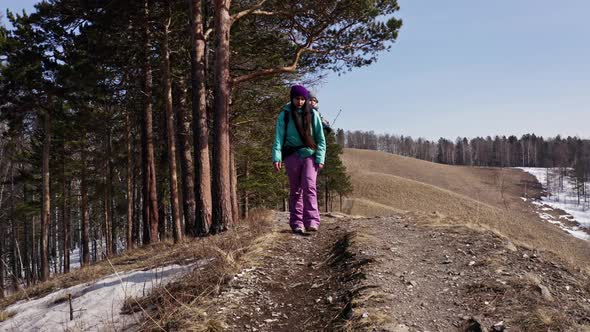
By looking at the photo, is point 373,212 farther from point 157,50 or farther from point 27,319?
point 27,319

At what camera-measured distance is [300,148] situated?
611 cm

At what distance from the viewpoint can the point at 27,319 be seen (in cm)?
501

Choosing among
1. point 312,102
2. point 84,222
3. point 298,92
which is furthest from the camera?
point 84,222

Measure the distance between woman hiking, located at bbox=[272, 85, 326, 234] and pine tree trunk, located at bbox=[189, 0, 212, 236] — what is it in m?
2.67

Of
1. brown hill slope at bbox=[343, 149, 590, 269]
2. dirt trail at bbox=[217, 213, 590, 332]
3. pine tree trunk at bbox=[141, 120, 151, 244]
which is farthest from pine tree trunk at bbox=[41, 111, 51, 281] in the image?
brown hill slope at bbox=[343, 149, 590, 269]

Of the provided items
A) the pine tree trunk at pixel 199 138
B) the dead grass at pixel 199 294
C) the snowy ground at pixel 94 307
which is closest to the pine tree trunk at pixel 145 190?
the pine tree trunk at pixel 199 138

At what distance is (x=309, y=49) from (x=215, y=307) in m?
7.96

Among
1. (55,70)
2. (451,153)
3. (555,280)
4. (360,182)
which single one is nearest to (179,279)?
(555,280)

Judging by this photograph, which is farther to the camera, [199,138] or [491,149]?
[491,149]

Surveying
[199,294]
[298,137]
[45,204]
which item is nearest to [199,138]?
[298,137]

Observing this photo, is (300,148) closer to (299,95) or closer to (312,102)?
(299,95)

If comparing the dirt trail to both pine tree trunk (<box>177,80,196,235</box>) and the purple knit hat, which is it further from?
pine tree trunk (<box>177,80,196,235</box>)

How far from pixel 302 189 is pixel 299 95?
1.45 m

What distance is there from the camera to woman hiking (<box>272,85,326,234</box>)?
19.9 ft
